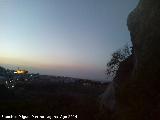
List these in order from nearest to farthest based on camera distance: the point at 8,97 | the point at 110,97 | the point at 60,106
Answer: the point at 110,97 < the point at 60,106 < the point at 8,97

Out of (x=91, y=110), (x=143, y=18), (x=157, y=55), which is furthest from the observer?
(x=91, y=110)

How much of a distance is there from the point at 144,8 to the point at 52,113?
72.5ft

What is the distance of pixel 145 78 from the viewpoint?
114 ft

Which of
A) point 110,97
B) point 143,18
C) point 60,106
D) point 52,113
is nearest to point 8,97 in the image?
point 60,106

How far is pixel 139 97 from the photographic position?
34.4 metres

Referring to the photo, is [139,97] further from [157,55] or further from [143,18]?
[143,18]

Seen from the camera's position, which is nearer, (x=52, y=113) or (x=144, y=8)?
(x=144, y=8)

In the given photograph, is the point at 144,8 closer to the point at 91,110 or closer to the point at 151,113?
the point at 151,113

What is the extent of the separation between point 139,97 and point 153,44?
17.8ft

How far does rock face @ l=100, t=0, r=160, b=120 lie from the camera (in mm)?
33266

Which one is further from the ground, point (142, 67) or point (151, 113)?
point (142, 67)

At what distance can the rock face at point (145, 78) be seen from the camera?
33.3 metres

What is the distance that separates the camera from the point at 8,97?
78.2 m

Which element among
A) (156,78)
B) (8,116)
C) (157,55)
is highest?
(157,55)
